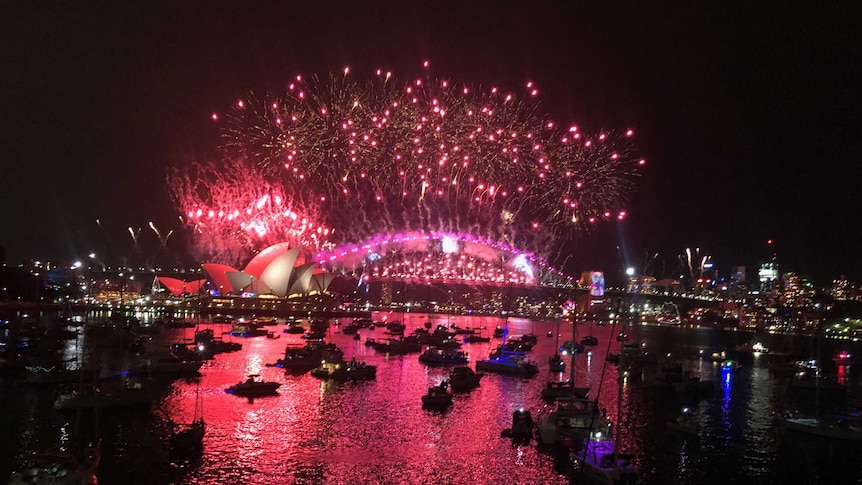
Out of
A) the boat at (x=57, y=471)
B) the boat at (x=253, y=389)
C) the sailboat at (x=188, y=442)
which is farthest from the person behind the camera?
the boat at (x=253, y=389)

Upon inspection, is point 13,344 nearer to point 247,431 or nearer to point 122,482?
point 247,431

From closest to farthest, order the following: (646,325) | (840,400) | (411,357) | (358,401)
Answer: (358,401), (840,400), (411,357), (646,325)

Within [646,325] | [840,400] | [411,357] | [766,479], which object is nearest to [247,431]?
[766,479]

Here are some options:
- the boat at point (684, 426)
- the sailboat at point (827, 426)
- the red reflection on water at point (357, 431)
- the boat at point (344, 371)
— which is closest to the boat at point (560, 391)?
the red reflection on water at point (357, 431)

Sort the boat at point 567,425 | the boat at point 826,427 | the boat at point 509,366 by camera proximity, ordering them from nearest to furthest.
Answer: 1. the boat at point 567,425
2. the boat at point 826,427
3. the boat at point 509,366

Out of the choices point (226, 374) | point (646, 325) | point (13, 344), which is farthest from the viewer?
point (646, 325)

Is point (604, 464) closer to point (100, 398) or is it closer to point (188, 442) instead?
point (188, 442)

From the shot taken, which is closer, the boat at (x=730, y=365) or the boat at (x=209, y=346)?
the boat at (x=209, y=346)

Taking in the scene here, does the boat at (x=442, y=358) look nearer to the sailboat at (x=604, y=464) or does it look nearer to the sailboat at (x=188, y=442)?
the sailboat at (x=188, y=442)
